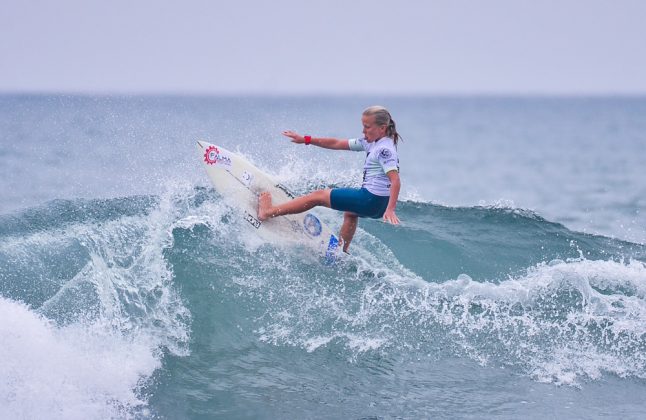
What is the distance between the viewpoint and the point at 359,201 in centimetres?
735

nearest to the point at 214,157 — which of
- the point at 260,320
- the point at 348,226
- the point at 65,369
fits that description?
the point at 348,226

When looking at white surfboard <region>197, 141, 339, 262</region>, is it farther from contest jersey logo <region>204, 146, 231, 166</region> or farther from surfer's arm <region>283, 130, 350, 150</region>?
surfer's arm <region>283, 130, 350, 150</region>

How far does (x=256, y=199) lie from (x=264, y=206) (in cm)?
20

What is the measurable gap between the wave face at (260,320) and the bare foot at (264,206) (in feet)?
0.98

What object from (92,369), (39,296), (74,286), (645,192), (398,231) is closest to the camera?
(92,369)

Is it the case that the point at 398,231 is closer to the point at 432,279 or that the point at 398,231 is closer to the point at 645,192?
the point at 432,279

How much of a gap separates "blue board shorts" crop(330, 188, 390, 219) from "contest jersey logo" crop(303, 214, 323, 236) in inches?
32.5

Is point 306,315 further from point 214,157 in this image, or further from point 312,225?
point 214,157

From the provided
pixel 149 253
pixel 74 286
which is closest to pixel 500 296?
pixel 149 253

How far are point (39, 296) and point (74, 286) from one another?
705 millimetres

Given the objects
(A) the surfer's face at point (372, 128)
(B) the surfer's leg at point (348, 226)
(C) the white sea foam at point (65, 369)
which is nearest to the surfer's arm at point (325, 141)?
(A) the surfer's face at point (372, 128)

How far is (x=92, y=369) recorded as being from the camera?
5.55 m

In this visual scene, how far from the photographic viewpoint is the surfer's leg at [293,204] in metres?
7.50

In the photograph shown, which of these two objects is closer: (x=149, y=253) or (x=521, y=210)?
(x=149, y=253)
